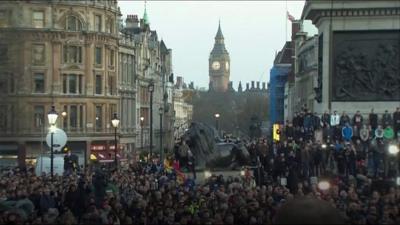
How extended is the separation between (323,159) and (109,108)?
5007cm

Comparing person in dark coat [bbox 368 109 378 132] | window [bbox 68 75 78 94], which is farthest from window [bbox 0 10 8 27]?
person in dark coat [bbox 368 109 378 132]

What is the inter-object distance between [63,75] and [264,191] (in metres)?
55.1

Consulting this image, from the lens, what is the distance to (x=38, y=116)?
71812 mm

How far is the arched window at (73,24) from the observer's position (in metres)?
73.3

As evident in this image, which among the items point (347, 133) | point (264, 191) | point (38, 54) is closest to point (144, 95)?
point (38, 54)

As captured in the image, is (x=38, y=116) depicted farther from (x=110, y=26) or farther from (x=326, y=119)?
(x=326, y=119)

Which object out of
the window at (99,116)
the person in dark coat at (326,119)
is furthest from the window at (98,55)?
the person in dark coat at (326,119)

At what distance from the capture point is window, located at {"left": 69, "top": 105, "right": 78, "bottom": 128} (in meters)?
73.6

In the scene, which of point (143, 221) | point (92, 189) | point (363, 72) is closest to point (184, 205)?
point (143, 221)

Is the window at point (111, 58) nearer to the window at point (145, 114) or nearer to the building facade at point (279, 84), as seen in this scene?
the window at point (145, 114)

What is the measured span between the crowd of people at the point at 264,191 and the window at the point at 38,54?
127ft

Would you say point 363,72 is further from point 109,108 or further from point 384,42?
point 109,108

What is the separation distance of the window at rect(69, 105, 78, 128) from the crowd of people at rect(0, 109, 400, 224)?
129ft

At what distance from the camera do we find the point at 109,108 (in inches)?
3054
